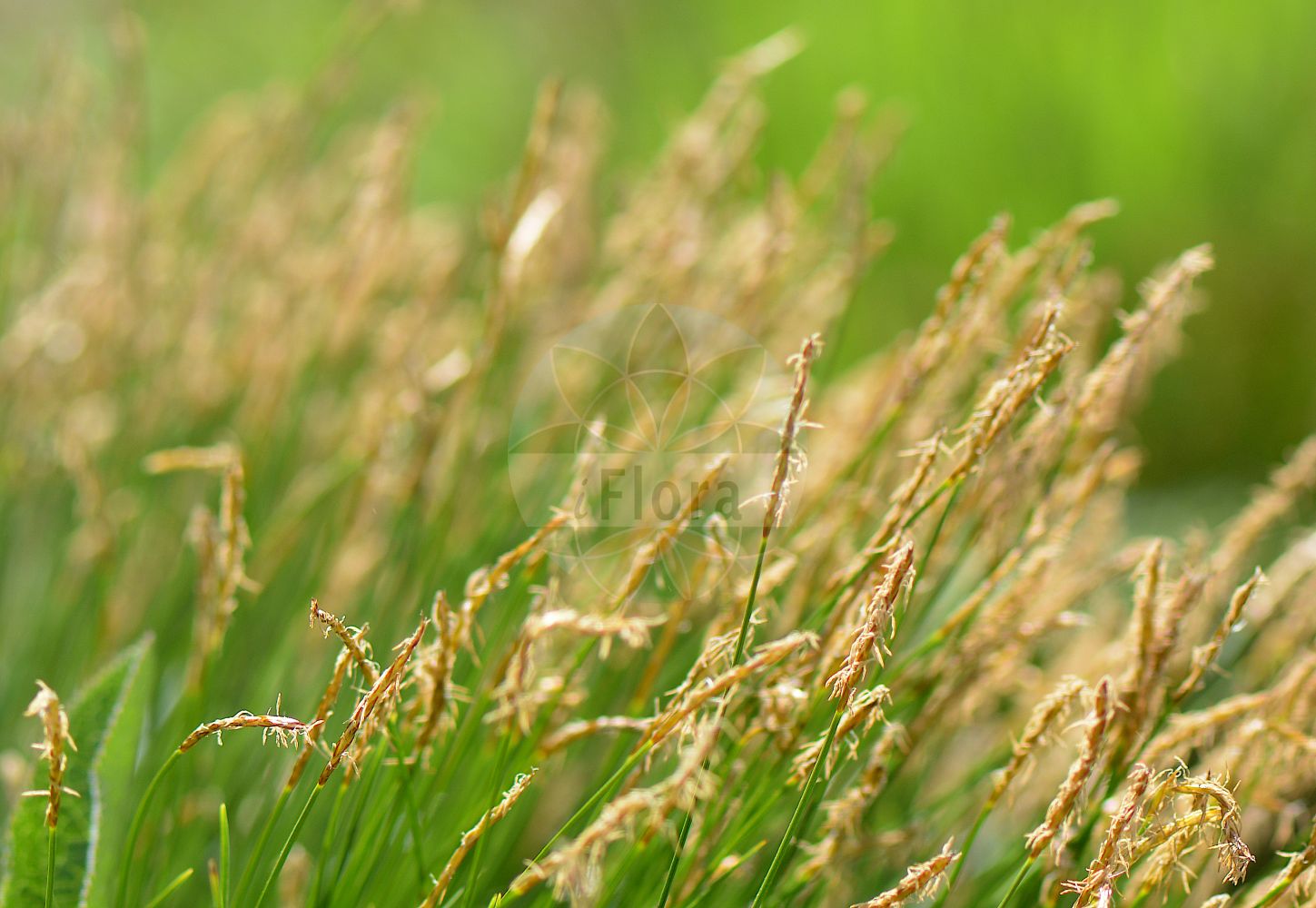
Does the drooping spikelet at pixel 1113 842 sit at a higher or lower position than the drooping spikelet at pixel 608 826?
lower

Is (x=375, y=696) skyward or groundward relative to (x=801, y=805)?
skyward

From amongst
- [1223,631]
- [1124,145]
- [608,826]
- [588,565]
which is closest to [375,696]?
[608,826]

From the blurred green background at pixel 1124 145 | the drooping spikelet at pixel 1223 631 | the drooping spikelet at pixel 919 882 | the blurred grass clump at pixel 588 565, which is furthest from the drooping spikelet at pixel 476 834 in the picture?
the blurred green background at pixel 1124 145

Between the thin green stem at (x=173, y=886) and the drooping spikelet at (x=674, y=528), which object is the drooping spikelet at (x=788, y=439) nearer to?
the drooping spikelet at (x=674, y=528)

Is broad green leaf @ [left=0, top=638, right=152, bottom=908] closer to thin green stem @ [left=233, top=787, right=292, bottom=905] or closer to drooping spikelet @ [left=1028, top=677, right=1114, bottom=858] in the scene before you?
thin green stem @ [left=233, top=787, right=292, bottom=905]

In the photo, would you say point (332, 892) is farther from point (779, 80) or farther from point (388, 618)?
point (779, 80)

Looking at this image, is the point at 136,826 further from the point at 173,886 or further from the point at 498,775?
the point at 498,775
